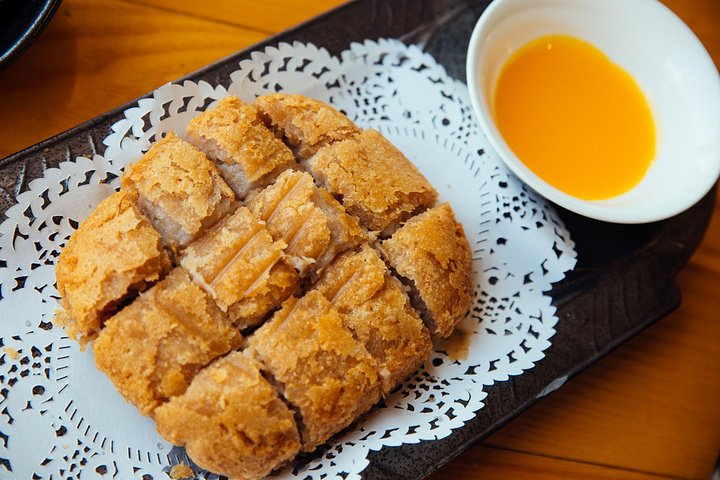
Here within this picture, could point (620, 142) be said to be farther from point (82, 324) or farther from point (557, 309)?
point (82, 324)

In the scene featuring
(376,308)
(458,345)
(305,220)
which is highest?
(305,220)

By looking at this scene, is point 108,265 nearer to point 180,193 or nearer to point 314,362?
point 180,193

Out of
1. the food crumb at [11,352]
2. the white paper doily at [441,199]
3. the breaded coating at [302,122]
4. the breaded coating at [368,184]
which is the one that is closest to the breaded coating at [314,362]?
the white paper doily at [441,199]

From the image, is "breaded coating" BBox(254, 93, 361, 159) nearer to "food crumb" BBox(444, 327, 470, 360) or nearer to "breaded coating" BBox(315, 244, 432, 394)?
"breaded coating" BBox(315, 244, 432, 394)

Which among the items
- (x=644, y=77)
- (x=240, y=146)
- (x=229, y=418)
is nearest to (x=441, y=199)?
(x=240, y=146)

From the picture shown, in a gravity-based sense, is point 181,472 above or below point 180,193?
below

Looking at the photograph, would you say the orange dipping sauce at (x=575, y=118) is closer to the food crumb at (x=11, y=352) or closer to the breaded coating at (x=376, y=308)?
the breaded coating at (x=376, y=308)
